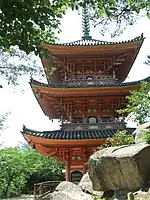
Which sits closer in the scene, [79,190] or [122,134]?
[79,190]

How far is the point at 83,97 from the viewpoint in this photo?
1576 cm

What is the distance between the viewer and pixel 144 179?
933 centimetres

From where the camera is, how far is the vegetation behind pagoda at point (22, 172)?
30953 mm

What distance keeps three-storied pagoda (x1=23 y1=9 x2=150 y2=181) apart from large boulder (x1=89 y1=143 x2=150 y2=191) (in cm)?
353

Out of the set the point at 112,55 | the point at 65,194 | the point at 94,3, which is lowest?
the point at 65,194

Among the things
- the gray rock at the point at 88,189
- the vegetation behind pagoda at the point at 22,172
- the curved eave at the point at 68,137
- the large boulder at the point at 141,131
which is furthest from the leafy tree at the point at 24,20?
the vegetation behind pagoda at the point at 22,172

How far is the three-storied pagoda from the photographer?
14.7m

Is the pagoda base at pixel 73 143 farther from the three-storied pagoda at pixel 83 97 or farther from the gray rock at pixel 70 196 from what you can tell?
the gray rock at pixel 70 196

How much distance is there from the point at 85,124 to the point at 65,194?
5.49 meters

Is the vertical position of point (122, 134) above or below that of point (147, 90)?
below

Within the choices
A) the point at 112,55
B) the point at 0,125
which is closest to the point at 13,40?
the point at 112,55

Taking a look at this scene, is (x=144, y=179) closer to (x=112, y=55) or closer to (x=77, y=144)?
(x=77, y=144)

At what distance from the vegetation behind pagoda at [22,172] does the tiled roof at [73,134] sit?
16.6 m

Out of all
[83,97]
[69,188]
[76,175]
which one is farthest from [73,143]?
[69,188]
